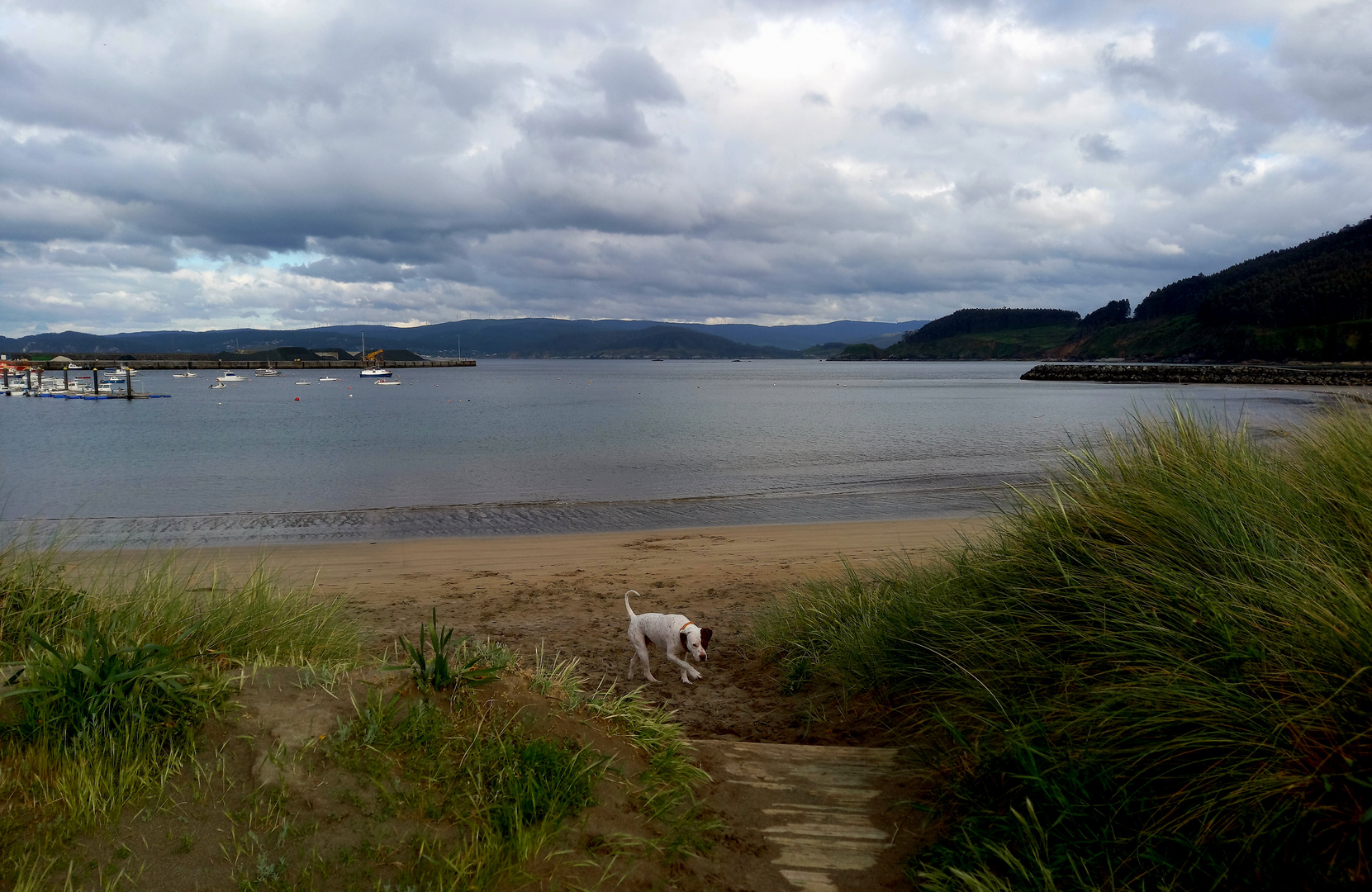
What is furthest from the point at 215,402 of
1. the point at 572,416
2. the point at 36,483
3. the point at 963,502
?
the point at 963,502

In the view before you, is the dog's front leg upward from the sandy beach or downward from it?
upward

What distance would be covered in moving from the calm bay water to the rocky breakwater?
19.7 m

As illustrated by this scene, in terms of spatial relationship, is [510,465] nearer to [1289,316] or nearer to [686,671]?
[686,671]

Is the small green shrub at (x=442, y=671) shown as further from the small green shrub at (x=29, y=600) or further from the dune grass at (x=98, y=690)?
the small green shrub at (x=29, y=600)

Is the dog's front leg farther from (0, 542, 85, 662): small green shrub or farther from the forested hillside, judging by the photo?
the forested hillside

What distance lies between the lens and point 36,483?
2445cm

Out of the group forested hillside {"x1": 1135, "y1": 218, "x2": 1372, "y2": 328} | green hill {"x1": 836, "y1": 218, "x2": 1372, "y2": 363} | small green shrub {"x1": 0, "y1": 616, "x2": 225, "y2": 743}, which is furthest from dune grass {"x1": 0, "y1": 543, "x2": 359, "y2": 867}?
forested hillside {"x1": 1135, "y1": 218, "x2": 1372, "y2": 328}

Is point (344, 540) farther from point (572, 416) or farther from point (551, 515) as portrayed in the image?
point (572, 416)

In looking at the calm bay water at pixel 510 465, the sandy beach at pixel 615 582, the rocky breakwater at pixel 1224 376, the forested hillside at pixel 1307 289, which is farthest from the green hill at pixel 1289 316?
the sandy beach at pixel 615 582

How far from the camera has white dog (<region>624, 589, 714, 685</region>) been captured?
22.2 ft

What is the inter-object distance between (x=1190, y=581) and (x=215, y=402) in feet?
274

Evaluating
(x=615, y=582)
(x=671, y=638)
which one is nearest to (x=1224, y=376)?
(x=615, y=582)

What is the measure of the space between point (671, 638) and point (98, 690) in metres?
4.18

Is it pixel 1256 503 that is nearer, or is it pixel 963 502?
pixel 1256 503
